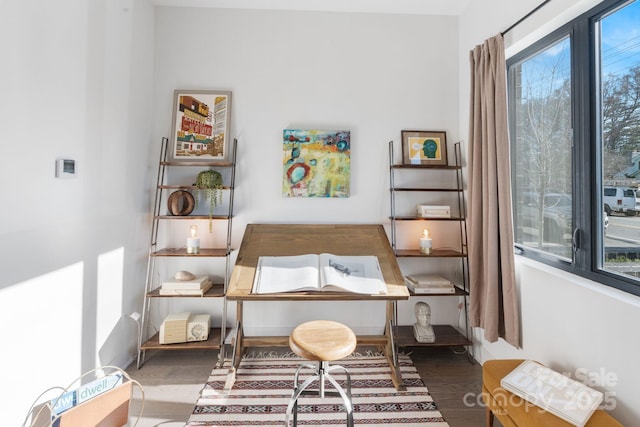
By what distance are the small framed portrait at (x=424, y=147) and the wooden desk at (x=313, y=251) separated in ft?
2.21

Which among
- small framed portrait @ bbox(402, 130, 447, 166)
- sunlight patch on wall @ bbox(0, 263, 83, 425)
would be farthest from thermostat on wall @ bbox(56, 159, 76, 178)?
small framed portrait @ bbox(402, 130, 447, 166)

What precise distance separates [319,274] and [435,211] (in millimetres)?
1166

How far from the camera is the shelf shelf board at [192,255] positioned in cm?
235

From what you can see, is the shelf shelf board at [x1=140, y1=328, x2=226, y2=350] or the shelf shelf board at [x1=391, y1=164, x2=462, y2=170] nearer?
the shelf shelf board at [x1=140, y1=328, x2=226, y2=350]

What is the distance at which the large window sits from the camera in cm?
141

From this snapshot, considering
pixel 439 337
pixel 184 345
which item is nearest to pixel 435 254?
pixel 439 337

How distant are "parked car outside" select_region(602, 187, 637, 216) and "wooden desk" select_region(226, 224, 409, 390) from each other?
44.0 inches

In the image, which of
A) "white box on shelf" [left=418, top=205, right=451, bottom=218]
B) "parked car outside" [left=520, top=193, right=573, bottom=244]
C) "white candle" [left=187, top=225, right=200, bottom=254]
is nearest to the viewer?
"parked car outside" [left=520, top=193, right=573, bottom=244]

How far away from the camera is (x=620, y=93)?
1456 mm

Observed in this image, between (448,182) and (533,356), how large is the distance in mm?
1454

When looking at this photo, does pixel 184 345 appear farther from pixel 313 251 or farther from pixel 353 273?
pixel 353 273

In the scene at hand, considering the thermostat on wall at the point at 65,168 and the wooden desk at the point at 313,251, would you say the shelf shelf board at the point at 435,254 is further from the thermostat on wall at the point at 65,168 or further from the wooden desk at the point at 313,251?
the thermostat on wall at the point at 65,168

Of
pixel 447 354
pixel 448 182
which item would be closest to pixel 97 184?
pixel 448 182

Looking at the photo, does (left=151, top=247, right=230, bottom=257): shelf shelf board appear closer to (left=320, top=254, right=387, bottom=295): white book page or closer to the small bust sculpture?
(left=320, top=254, right=387, bottom=295): white book page
